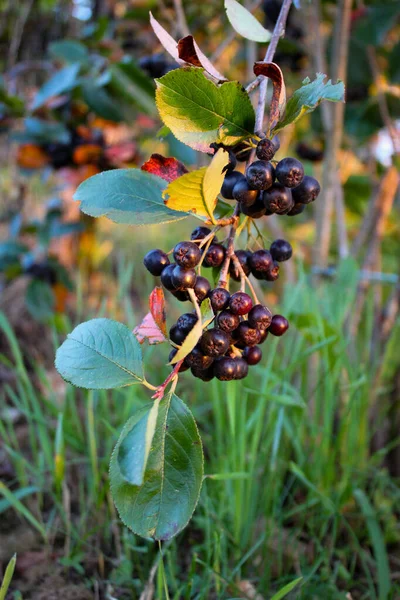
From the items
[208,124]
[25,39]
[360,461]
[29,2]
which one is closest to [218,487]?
[360,461]

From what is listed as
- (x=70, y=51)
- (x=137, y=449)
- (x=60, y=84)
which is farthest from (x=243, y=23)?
(x=70, y=51)

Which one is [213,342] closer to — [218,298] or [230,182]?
[218,298]

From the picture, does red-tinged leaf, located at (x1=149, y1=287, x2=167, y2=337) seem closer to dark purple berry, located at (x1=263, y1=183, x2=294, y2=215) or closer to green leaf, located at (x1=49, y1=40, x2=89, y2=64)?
dark purple berry, located at (x1=263, y1=183, x2=294, y2=215)

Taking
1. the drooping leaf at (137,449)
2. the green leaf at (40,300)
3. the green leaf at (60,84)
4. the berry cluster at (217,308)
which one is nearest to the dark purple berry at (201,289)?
the berry cluster at (217,308)

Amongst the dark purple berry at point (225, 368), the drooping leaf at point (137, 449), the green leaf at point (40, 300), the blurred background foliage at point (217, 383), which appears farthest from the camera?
the green leaf at point (40, 300)

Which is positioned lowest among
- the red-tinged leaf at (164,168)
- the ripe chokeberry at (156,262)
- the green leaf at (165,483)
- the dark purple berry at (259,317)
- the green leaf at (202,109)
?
the green leaf at (165,483)

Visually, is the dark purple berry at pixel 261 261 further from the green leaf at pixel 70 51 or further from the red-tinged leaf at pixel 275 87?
the green leaf at pixel 70 51

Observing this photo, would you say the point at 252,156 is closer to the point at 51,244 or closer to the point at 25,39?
the point at 51,244
